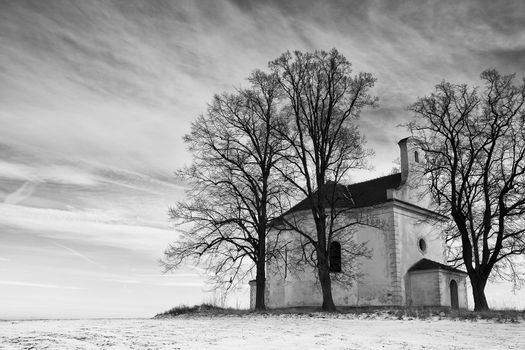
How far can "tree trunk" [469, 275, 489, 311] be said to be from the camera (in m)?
26.0

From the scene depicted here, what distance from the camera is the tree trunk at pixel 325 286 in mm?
25144

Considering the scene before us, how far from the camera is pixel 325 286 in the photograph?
2547 centimetres

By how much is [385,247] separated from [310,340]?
21.5m

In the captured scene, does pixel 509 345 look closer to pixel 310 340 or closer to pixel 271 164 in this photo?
pixel 310 340

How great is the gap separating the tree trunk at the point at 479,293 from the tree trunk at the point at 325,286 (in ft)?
25.5

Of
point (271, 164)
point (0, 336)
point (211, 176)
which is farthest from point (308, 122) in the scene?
point (0, 336)

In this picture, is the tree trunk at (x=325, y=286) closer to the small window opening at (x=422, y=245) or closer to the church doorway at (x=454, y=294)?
the small window opening at (x=422, y=245)

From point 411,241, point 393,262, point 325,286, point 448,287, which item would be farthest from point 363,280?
point 325,286

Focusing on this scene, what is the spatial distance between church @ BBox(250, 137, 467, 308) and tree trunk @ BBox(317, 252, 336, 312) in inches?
134

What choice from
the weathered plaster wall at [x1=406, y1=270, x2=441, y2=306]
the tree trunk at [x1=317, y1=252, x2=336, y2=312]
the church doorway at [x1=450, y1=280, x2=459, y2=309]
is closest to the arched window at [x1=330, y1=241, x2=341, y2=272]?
the weathered plaster wall at [x1=406, y1=270, x2=441, y2=306]

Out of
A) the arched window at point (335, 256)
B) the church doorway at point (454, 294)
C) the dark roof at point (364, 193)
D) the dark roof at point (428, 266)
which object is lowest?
the church doorway at point (454, 294)

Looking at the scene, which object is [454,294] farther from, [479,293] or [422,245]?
[479,293]

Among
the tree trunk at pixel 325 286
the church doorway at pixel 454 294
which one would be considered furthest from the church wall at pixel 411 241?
the tree trunk at pixel 325 286

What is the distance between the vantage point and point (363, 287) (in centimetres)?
3159
